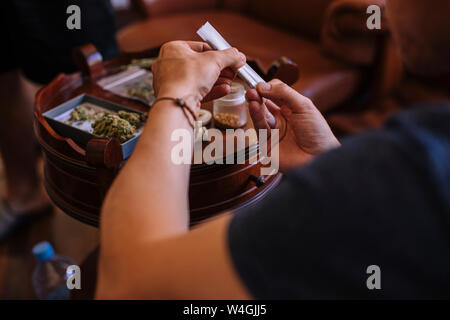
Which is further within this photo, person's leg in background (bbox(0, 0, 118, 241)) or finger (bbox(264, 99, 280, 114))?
Result: person's leg in background (bbox(0, 0, 118, 241))

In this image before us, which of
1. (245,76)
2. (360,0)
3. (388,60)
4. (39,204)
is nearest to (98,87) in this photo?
(245,76)

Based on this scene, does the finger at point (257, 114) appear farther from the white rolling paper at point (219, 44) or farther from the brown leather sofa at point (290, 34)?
the brown leather sofa at point (290, 34)

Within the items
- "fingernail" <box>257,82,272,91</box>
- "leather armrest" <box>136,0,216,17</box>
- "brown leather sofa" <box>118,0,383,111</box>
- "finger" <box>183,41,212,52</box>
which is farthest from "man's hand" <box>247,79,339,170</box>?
"leather armrest" <box>136,0,216,17</box>

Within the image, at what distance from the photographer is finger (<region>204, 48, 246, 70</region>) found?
601 mm

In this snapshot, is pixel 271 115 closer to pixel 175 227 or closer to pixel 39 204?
pixel 175 227

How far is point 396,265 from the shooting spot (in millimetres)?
341

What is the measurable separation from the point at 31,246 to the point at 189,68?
1.02 metres

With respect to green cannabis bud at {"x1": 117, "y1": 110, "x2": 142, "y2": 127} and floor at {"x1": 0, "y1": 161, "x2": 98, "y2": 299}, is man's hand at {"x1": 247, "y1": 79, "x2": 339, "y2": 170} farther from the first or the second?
floor at {"x1": 0, "y1": 161, "x2": 98, "y2": 299}

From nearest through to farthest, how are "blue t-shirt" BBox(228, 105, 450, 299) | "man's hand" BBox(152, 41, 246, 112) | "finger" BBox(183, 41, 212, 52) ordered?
"blue t-shirt" BBox(228, 105, 450, 299), "man's hand" BBox(152, 41, 246, 112), "finger" BBox(183, 41, 212, 52)

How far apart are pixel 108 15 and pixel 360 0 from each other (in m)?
0.79

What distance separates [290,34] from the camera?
63.2 inches

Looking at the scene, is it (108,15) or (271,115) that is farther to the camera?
(108,15)

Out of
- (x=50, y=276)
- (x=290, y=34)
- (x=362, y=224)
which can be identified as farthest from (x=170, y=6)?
(x=362, y=224)

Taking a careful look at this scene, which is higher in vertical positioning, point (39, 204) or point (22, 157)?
point (22, 157)
